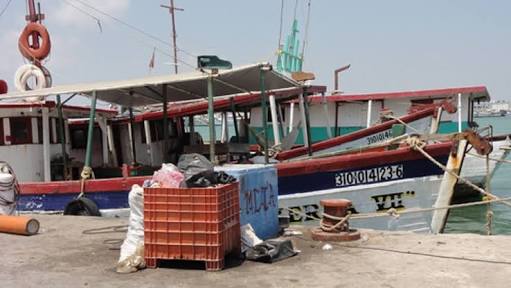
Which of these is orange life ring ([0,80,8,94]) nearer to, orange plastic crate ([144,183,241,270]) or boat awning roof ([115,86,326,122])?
boat awning roof ([115,86,326,122])

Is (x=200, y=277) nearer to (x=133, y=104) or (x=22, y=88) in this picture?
(x=133, y=104)

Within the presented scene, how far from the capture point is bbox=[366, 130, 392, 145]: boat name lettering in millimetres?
14609

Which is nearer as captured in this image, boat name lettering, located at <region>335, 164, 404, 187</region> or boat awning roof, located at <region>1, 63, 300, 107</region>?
boat awning roof, located at <region>1, 63, 300, 107</region>

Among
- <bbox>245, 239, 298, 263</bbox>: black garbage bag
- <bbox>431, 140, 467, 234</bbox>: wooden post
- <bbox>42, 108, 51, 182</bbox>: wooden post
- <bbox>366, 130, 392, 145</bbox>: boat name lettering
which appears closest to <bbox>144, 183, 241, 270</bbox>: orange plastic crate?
<bbox>245, 239, 298, 263</bbox>: black garbage bag

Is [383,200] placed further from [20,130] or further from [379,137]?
[20,130]

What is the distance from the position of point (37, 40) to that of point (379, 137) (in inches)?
362

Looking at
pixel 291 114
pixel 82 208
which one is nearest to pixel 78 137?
pixel 82 208

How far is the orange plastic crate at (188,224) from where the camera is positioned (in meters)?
5.47

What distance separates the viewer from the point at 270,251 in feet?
19.1

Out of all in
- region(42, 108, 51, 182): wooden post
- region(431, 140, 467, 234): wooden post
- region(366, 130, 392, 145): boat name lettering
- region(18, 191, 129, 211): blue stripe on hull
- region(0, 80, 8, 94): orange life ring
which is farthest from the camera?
region(366, 130, 392, 145): boat name lettering

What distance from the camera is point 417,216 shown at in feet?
32.4

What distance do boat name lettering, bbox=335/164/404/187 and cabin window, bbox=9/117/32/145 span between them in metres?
6.03

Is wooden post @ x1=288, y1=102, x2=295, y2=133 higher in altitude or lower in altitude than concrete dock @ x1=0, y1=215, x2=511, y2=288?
higher

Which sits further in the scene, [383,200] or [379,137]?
[379,137]
